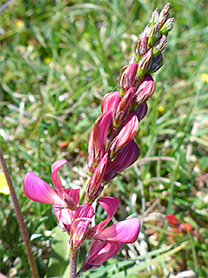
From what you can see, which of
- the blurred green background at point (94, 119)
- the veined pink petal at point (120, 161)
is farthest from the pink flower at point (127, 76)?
the blurred green background at point (94, 119)

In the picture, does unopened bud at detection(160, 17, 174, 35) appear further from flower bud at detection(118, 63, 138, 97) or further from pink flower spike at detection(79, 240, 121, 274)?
pink flower spike at detection(79, 240, 121, 274)

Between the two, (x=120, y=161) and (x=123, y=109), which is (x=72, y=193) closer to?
(x=120, y=161)

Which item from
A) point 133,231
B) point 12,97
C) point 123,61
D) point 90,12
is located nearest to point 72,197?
point 133,231

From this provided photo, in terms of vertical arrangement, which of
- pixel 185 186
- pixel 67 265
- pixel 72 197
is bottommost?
pixel 185 186

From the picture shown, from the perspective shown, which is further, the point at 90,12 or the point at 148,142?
the point at 90,12

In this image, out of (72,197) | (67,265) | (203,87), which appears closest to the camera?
(72,197)

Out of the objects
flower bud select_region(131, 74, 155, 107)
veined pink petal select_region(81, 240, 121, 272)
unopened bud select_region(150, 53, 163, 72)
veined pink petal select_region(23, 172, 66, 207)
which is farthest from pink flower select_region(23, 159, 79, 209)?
unopened bud select_region(150, 53, 163, 72)

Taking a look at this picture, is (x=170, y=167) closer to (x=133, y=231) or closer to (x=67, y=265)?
(x=67, y=265)
